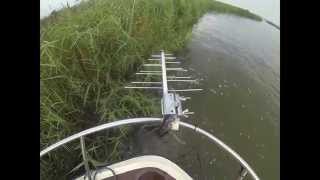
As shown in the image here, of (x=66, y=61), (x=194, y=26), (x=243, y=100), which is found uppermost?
(x=194, y=26)

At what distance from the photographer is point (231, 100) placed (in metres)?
1.59

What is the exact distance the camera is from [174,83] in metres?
1.57

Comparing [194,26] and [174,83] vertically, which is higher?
[194,26]

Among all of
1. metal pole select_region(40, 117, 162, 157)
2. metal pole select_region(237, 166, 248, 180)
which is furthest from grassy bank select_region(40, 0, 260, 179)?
metal pole select_region(237, 166, 248, 180)

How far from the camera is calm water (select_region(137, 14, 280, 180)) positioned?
1.55 metres

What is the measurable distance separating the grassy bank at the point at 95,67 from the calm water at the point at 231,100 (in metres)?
0.10

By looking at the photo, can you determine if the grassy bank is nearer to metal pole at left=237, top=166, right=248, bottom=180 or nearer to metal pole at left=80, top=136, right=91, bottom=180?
metal pole at left=80, top=136, right=91, bottom=180

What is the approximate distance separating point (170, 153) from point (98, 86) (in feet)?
0.95

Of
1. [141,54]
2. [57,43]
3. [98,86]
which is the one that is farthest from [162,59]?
[57,43]

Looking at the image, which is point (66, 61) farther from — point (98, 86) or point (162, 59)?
point (162, 59)

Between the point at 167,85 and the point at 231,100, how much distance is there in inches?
8.0

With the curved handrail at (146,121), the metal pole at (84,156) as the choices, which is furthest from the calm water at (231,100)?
the metal pole at (84,156)

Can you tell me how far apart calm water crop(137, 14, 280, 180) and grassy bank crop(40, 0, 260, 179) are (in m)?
0.10
